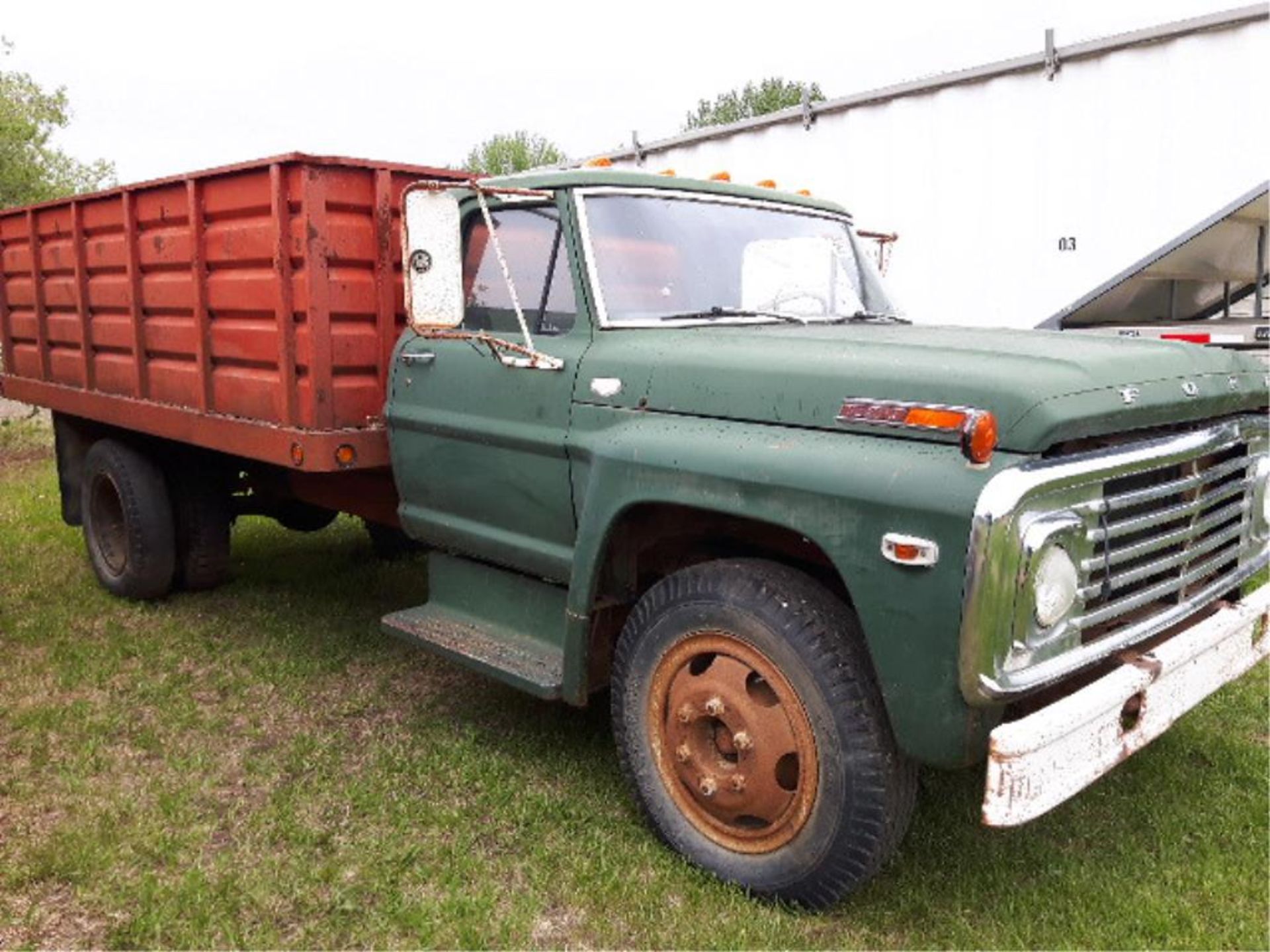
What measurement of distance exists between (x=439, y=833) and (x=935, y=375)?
6.69ft

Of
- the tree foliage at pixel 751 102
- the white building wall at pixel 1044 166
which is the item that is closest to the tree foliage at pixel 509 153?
the tree foliage at pixel 751 102

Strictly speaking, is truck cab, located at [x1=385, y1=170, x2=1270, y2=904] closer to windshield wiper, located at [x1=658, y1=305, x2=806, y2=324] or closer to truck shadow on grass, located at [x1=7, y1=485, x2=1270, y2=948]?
windshield wiper, located at [x1=658, y1=305, x2=806, y2=324]

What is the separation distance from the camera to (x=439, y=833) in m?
3.24

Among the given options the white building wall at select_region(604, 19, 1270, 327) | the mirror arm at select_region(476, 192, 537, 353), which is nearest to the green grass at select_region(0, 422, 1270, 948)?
the mirror arm at select_region(476, 192, 537, 353)

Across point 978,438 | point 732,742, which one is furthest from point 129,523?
point 978,438

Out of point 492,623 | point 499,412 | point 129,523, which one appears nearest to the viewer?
point 499,412

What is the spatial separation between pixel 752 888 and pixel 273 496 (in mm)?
3623

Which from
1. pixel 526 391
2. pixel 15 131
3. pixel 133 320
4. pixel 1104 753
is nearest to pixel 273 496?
pixel 133 320

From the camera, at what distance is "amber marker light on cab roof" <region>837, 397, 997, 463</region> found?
90.5 inches

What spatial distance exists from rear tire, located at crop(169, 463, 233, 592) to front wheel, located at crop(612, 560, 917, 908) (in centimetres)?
324

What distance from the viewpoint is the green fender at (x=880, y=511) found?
2.33 metres

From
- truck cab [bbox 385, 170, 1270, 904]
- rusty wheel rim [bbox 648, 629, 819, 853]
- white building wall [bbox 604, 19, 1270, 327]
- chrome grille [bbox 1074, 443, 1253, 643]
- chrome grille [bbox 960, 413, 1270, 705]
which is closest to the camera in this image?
chrome grille [bbox 960, 413, 1270, 705]

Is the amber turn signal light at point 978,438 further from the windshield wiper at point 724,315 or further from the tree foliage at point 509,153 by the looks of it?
the tree foliage at point 509,153

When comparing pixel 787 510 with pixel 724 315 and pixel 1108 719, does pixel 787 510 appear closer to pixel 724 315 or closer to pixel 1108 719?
pixel 1108 719
